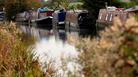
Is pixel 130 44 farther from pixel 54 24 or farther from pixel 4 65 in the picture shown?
pixel 54 24

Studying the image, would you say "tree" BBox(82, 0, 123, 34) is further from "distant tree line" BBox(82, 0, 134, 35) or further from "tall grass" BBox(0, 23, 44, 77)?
"tall grass" BBox(0, 23, 44, 77)

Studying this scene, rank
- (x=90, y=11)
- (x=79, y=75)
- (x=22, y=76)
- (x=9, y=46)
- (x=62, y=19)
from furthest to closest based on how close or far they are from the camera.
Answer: (x=62, y=19) → (x=90, y=11) → (x=9, y=46) → (x=22, y=76) → (x=79, y=75)

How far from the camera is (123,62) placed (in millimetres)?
2367

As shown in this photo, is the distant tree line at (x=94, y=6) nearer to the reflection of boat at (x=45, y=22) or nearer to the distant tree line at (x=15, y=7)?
the reflection of boat at (x=45, y=22)

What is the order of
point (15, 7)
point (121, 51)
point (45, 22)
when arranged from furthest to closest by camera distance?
1. point (15, 7)
2. point (45, 22)
3. point (121, 51)

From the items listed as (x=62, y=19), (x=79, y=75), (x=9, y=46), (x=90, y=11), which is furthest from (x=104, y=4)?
(x=79, y=75)

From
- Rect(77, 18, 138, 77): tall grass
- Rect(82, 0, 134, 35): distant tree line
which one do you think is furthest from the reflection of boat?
Rect(77, 18, 138, 77): tall grass

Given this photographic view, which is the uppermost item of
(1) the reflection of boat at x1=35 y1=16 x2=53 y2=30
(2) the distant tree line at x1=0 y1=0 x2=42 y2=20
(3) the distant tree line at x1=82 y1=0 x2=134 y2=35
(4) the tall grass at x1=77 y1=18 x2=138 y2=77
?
(4) the tall grass at x1=77 y1=18 x2=138 y2=77

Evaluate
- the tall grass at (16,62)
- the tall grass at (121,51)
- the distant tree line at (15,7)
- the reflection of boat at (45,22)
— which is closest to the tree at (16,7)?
the distant tree line at (15,7)

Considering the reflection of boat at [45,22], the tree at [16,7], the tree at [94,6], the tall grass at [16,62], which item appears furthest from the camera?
the tree at [16,7]

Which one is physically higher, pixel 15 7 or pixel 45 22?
pixel 45 22

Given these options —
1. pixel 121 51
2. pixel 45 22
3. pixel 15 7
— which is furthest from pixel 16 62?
pixel 15 7

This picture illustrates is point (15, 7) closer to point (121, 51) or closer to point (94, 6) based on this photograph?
point (94, 6)

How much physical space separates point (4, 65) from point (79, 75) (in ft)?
13.1
